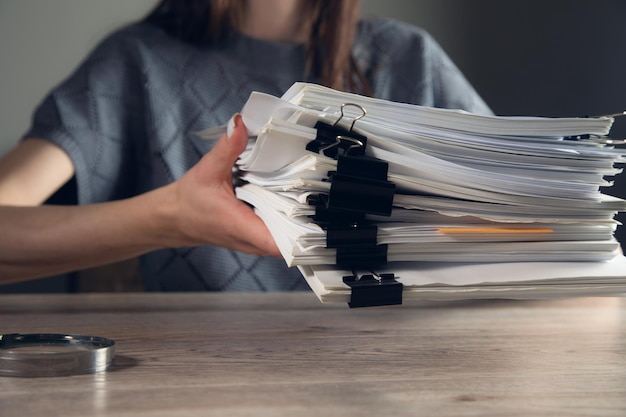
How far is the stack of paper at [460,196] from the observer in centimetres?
62

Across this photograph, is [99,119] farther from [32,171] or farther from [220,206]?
[220,206]

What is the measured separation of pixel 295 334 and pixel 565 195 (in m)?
0.30

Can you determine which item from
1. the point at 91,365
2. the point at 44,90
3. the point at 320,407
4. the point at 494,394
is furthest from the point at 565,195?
the point at 44,90

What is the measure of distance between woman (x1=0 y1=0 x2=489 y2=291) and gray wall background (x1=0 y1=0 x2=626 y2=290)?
1.59ft

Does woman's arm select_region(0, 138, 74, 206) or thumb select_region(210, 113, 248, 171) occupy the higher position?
thumb select_region(210, 113, 248, 171)

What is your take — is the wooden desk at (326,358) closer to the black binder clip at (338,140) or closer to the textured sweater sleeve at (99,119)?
the black binder clip at (338,140)

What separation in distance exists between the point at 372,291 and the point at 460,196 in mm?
124

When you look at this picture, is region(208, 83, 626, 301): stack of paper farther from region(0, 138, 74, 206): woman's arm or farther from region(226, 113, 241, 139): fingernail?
region(0, 138, 74, 206): woman's arm

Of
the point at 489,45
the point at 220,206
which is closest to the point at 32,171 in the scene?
the point at 220,206

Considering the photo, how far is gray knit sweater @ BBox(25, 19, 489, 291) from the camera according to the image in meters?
1.48

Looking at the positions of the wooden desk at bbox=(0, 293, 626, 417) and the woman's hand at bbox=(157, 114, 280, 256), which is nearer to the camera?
the wooden desk at bbox=(0, 293, 626, 417)

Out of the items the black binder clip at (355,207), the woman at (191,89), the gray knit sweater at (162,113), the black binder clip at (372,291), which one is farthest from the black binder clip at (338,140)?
the gray knit sweater at (162,113)

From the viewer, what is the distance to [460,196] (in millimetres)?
644

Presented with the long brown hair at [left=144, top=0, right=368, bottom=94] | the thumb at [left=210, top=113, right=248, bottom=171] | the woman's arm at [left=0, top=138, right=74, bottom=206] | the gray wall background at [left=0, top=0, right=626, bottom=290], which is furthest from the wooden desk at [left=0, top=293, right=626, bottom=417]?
the gray wall background at [left=0, top=0, right=626, bottom=290]
